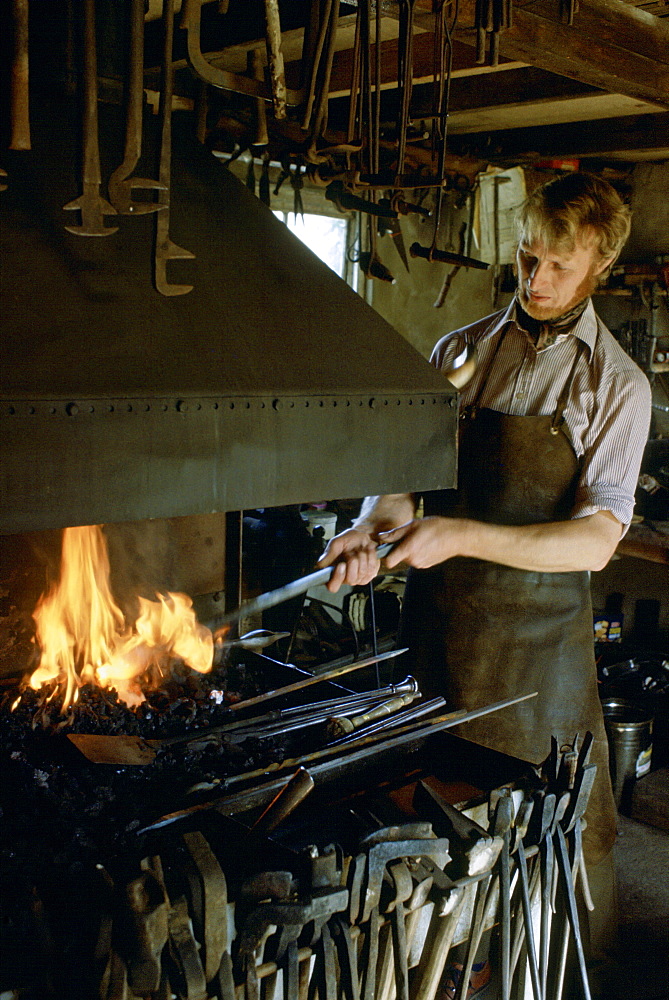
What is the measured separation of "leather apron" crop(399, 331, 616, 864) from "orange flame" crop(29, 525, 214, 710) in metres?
0.72

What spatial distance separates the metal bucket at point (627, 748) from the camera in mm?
3662

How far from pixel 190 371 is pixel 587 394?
118 cm

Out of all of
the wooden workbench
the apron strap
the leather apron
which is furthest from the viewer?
the wooden workbench

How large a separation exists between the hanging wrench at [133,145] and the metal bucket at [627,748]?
3092 millimetres

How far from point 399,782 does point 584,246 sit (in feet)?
4.73

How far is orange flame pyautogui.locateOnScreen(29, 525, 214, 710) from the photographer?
Answer: 7.39 ft

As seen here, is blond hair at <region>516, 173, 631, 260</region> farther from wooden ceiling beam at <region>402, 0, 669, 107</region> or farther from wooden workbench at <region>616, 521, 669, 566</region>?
wooden workbench at <region>616, 521, 669, 566</region>

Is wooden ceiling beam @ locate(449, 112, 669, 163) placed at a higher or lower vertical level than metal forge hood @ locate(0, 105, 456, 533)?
higher

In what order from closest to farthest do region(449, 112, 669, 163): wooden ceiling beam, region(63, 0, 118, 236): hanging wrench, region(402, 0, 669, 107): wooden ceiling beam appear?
region(63, 0, 118, 236): hanging wrench, region(402, 0, 669, 107): wooden ceiling beam, region(449, 112, 669, 163): wooden ceiling beam

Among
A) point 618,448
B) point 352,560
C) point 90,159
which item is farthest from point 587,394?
point 90,159

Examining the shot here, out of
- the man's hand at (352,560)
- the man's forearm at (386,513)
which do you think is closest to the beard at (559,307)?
the man's forearm at (386,513)

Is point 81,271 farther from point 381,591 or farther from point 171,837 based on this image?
point 381,591

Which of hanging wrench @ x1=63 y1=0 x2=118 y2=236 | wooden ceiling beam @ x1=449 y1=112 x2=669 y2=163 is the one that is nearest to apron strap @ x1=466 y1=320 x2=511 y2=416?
hanging wrench @ x1=63 y1=0 x2=118 y2=236

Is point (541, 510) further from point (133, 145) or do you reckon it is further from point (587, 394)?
point (133, 145)
